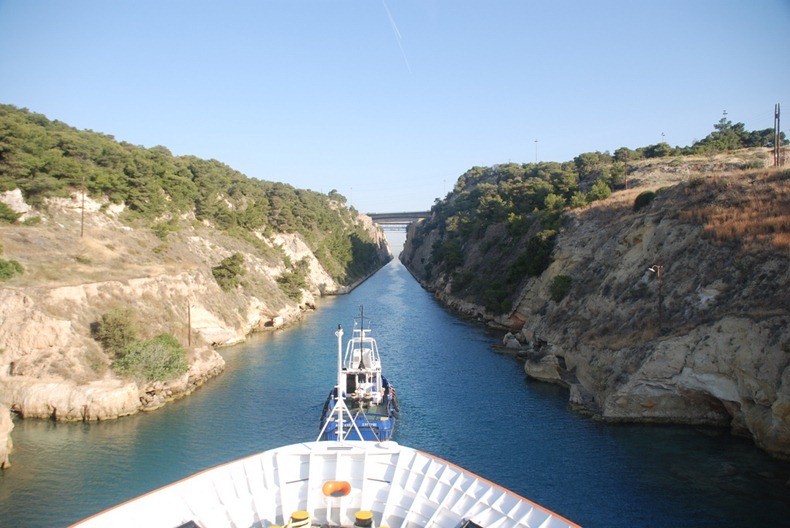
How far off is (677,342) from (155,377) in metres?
32.1

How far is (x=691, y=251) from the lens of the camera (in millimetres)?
37469

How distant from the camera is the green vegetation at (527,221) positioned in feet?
214

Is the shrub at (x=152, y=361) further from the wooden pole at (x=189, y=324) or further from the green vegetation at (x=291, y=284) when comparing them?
the green vegetation at (x=291, y=284)

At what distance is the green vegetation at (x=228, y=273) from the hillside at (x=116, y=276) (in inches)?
6.0

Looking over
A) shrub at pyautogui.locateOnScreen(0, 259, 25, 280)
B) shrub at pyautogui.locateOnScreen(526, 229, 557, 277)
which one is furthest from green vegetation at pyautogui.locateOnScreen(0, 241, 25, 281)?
shrub at pyautogui.locateOnScreen(526, 229, 557, 277)

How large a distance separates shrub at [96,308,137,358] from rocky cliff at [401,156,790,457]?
29.1 metres

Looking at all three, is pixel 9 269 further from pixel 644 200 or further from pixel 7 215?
pixel 644 200

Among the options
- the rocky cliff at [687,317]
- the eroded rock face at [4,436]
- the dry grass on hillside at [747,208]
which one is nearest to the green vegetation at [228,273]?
the rocky cliff at [687,317]

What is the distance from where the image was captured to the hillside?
34.2 metres

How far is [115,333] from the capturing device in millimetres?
37781

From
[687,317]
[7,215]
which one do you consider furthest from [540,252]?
[7,215]

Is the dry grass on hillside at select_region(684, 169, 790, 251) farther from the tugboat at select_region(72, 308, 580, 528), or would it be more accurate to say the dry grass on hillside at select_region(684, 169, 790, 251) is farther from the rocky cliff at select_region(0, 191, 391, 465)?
the rocky cliff at select_region(0, 191, 391, 465)

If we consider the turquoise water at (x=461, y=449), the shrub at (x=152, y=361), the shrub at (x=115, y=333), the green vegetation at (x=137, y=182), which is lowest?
the turquoise water at (x=461, y=449)

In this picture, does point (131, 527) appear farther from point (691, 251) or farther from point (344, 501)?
point (691, 251)
